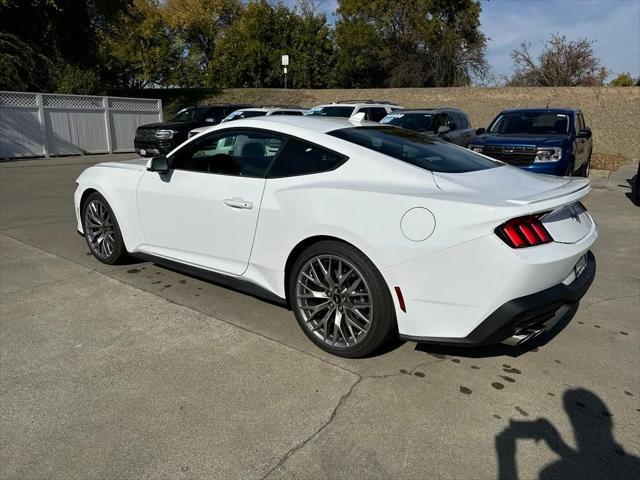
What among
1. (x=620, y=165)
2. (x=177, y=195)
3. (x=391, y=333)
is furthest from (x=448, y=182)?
(x=620, y=165)

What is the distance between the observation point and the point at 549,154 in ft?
29.3

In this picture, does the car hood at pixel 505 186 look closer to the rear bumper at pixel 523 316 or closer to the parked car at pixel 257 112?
the rear bumper at pixel 523 316

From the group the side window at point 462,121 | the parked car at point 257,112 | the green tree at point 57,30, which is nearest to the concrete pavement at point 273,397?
the side window at point 462,121

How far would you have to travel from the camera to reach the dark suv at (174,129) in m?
14.9

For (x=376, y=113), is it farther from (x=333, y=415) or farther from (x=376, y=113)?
(x=333, y=415)

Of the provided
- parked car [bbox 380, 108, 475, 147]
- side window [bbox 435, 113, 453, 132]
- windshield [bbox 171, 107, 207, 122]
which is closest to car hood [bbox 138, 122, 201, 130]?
windshield [bbox 171, 107, 207, 122]

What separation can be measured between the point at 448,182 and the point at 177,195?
219 centimetres

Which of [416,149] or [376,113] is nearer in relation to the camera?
[416,149]

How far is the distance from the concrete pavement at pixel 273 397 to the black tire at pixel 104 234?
56cm

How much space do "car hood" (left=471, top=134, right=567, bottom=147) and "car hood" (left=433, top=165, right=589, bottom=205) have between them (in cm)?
591

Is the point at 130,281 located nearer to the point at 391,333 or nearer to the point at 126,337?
the point at 126,337

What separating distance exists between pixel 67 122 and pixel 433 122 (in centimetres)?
1375

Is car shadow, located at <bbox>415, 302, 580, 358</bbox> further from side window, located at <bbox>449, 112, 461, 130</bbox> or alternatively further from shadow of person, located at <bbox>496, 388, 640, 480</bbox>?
side window, located at <bbox>449, 112, 461, 130</bbox>

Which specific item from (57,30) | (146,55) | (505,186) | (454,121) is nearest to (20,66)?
(57,30)
